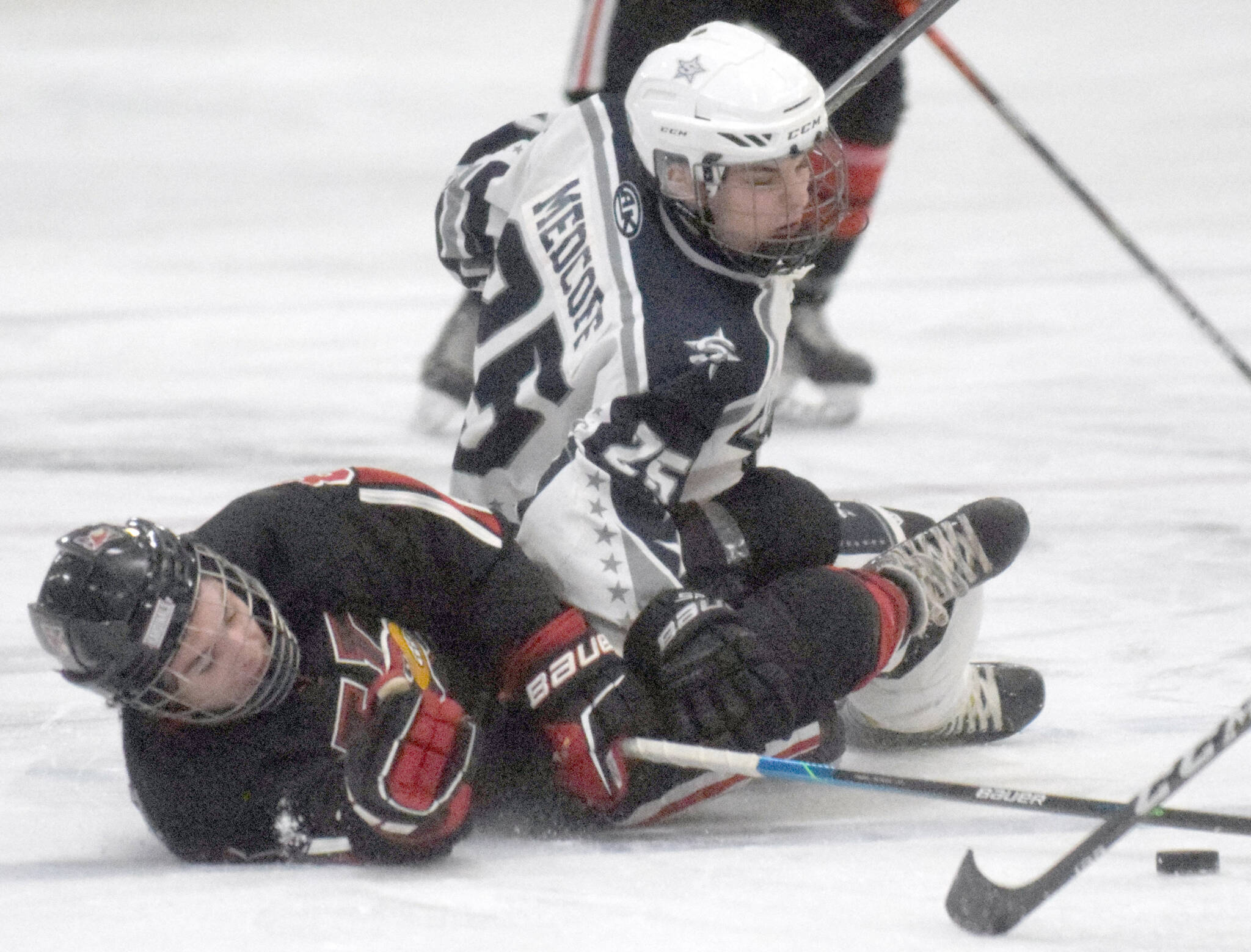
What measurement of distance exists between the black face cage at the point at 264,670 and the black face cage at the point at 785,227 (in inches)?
23.5

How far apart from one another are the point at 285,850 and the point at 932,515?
170 centimetres

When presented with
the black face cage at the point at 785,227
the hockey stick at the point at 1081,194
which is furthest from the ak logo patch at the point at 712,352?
the hockey stick at the point at 1081,194

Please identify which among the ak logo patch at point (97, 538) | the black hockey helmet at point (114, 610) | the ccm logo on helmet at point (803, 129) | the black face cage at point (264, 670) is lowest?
the black face cage at point (264, 670)

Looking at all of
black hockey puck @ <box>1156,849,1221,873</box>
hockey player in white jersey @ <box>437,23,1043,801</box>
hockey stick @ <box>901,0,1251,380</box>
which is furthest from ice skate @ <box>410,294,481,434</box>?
black hockey puck @ <box>1156,849,1221,873</box>

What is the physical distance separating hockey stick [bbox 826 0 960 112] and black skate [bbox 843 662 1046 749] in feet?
2.40

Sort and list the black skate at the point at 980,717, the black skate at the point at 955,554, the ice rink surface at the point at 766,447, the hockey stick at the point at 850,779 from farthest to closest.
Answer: the black skate at the point at 980,717 < the black skate at the point at 955,554 < the hockey stick at the point at 850,779 < the ice rink surface at the point at 766,447

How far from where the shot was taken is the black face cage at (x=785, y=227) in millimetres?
2070

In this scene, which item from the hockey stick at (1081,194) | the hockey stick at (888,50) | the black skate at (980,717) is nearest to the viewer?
the black skate at (980,717)

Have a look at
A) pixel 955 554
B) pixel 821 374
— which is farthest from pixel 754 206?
pixel 821 374

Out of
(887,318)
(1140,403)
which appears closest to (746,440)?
(1140,403)

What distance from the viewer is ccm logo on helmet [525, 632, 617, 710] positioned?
6.16ft

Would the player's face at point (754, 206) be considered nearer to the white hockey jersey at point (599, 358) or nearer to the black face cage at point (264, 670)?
the white hockey jersey at point (599, 358)

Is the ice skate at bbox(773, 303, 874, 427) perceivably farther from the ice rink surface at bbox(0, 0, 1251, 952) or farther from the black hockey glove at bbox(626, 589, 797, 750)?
the black hockey glove at bbox(626, 589, 797, 750)

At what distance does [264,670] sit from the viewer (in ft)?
5.65
